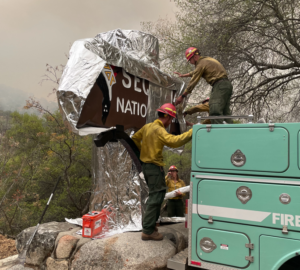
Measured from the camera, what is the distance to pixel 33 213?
28.3ft

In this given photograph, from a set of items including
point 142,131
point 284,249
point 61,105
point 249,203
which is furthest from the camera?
point 142,131

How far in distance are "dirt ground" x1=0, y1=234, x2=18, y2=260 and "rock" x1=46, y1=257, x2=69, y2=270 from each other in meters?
1.73

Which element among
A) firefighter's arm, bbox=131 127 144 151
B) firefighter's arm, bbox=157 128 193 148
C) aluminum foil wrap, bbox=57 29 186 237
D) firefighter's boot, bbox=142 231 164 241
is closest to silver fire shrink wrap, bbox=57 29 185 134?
aluminum foil wrap, bbox=57 29 186 237

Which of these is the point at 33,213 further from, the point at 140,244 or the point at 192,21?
the point at 192,21

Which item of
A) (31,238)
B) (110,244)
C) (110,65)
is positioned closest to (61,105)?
(110,65)

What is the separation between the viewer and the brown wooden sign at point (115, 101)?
3.85m

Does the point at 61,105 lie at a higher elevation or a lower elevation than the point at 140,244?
higher

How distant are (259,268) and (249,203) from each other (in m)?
0.62

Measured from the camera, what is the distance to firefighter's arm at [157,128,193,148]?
347 centimetres

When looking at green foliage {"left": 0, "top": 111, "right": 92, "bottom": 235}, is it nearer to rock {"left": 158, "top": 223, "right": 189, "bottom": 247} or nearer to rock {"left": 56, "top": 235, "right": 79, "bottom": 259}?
rock {"left": 56, "top": 235, "right": 79, "bottom": 259}

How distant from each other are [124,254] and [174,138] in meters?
1.77

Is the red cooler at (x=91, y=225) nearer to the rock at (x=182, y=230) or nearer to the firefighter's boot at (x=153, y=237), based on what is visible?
the firefighter's boot at (x=153, y=237)

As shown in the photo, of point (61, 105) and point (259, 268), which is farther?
point (61, 105)

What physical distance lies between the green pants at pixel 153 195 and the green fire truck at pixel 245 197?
3.51 feet
